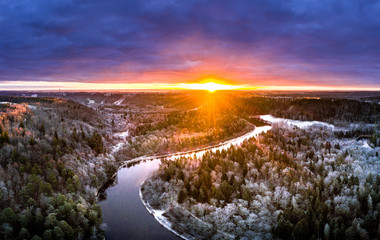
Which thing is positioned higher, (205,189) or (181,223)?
(205,189)

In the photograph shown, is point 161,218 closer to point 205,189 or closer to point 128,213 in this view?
point 128,213

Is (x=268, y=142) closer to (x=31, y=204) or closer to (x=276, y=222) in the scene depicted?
(x=276, y=222)

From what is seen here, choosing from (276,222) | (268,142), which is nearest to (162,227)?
(276,222)

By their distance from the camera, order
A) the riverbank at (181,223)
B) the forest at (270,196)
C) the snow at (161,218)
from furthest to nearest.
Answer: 1. the snow at (161,218)
2. the riverbank at (181,223)
3. the forest at (270,196)

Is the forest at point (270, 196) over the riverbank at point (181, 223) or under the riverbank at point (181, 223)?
over

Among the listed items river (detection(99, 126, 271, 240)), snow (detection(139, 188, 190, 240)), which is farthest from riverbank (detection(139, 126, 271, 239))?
river (detection(99, 126, 271, 240))

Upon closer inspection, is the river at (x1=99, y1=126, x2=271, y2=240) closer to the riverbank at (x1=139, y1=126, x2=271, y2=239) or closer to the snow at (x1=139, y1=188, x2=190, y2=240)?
the snow at (x1=139, y1=188, x2=190, y2=240)

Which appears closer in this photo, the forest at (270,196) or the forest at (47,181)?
the forest at (47,181)

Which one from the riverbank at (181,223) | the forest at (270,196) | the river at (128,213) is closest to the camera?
the forest at (270,196)

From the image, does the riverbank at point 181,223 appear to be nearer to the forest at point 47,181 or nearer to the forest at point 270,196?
the forest at point 270,196

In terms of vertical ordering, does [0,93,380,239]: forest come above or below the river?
above

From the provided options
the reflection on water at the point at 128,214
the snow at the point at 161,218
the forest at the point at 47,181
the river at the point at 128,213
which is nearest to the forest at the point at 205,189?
the forest at the point at 47,181

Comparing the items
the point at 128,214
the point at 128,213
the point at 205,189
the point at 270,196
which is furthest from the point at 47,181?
the point at 270,196
